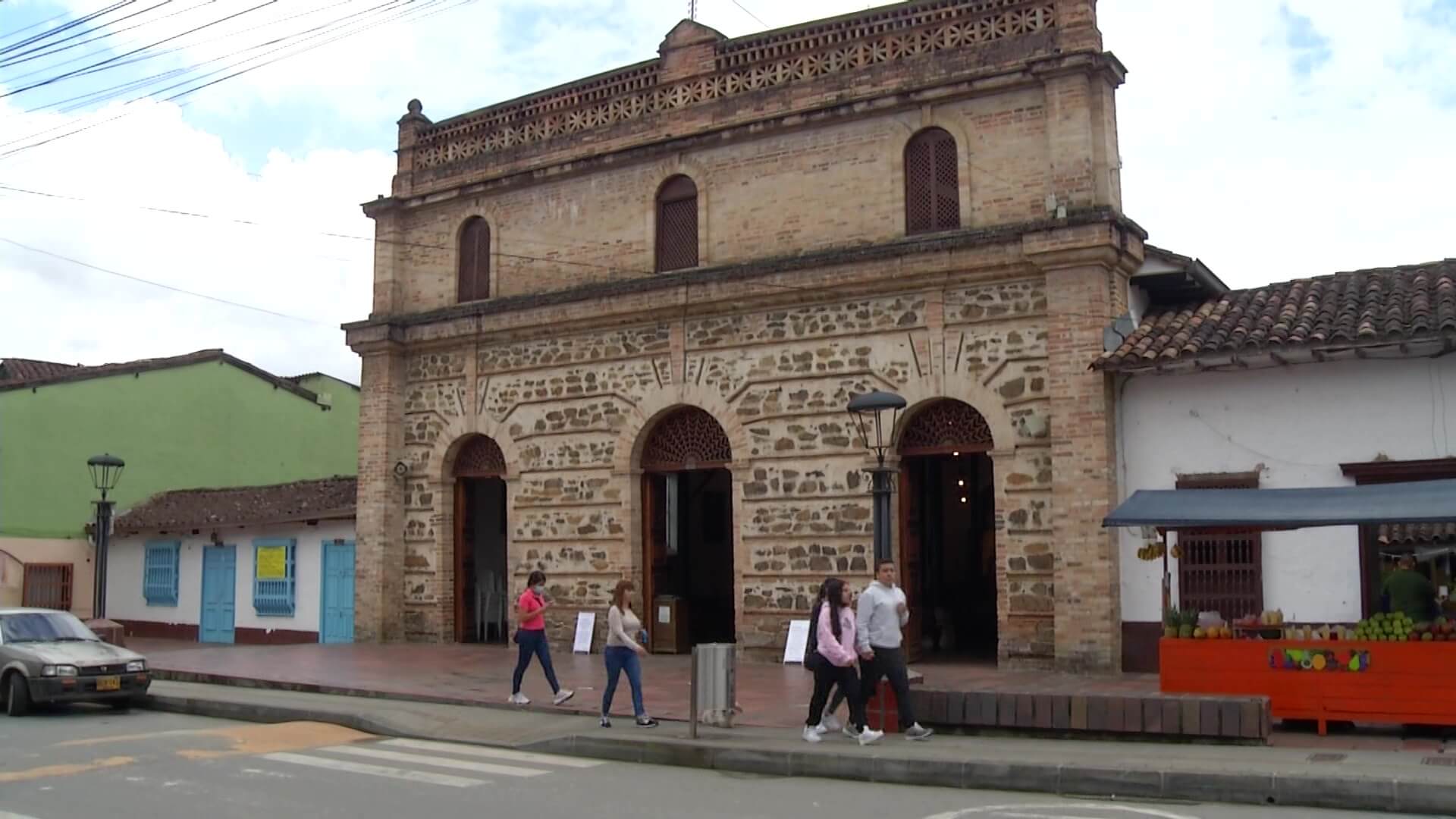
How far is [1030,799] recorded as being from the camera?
31.0ft

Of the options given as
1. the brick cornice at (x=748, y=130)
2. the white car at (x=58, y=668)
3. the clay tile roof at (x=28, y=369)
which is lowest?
the white car at (x=58, y=668)

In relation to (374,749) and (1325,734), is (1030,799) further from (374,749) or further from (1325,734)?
(374,749)

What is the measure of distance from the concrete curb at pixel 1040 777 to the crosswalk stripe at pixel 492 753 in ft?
0.41

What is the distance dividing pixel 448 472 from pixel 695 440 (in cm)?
475

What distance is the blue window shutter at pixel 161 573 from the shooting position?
88.5ft

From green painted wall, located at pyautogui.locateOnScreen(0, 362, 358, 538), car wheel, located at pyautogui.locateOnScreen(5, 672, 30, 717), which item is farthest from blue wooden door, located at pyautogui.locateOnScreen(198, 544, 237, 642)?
car wheel, located at pyautogui.locateOnScreen(5, 672, 30, 717)

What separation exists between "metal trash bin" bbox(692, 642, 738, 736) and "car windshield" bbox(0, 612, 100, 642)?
27.7ft

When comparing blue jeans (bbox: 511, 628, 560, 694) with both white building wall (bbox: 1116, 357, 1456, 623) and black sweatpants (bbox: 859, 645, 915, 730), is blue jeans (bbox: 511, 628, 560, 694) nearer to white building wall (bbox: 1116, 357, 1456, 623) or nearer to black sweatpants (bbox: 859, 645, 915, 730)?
black sweatpants (bbox: 859, 645, 915, 730)

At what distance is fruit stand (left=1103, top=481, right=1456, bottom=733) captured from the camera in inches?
431

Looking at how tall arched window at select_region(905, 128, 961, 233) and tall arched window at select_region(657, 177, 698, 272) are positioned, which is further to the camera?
tall arched window at select_region(657, 177, 698, 272)

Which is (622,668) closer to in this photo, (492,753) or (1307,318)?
(492,753)

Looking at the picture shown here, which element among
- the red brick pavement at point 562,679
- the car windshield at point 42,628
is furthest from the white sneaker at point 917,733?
the car windshield at point 42,628

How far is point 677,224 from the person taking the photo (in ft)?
65.3

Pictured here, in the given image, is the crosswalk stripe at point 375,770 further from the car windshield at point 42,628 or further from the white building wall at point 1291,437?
the white building wall at point 1291,437
